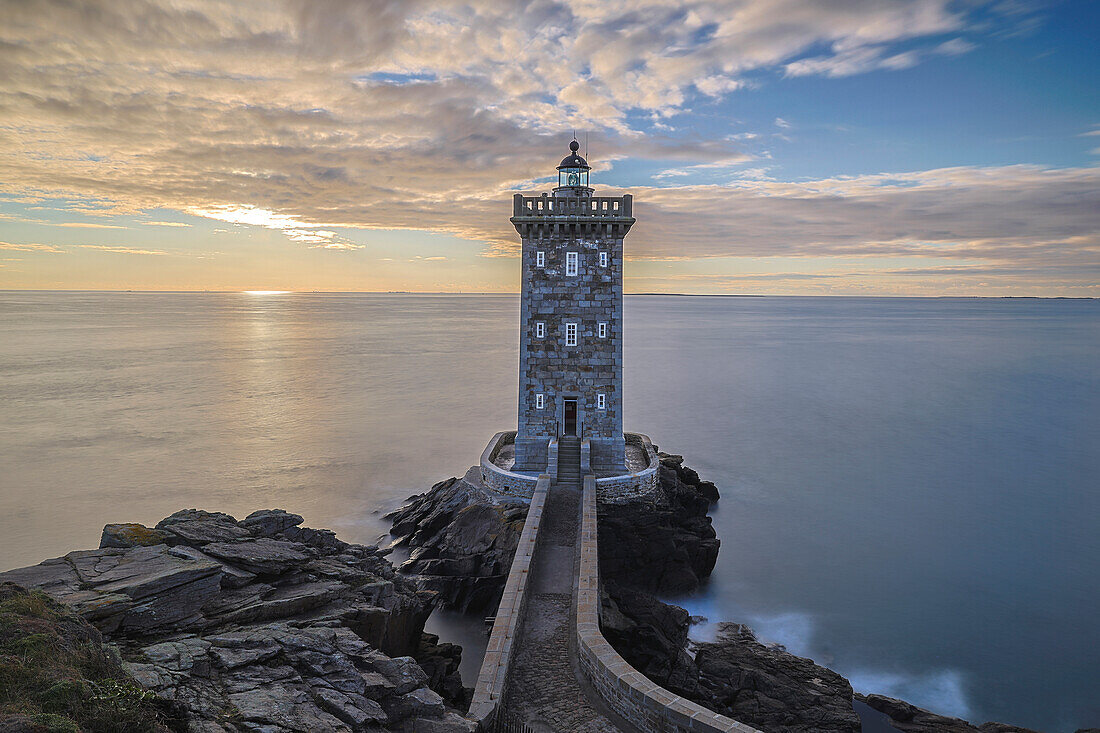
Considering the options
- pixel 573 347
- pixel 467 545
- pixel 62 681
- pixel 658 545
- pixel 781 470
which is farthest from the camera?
pixel 781 470

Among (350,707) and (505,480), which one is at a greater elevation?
(350,707)

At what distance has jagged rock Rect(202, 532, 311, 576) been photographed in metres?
11.4

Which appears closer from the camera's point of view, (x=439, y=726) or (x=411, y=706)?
(x=439, y=726)

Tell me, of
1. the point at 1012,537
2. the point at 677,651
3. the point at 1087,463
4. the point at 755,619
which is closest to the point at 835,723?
the point at 677,651

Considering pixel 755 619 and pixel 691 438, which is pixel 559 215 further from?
Result: pixel 691 438

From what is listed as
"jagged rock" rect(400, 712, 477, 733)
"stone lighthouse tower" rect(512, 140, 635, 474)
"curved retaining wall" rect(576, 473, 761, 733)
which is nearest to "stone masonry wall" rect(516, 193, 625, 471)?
"stone lighthouse tower" rect(512, 140, 635, 474)

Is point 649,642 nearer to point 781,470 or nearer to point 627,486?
point 627,486

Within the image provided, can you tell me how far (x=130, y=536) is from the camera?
38.1 ft

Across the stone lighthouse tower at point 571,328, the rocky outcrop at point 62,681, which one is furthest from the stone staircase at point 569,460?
the rocky outcrop at point 62,681

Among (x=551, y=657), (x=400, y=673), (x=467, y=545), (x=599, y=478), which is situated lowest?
(x=467, y=545)

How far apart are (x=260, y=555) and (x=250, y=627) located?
222 cm

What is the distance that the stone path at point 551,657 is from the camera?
1012cm

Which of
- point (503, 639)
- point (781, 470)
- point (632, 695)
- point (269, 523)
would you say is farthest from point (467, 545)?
point (781, 470)

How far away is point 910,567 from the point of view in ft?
78.9
